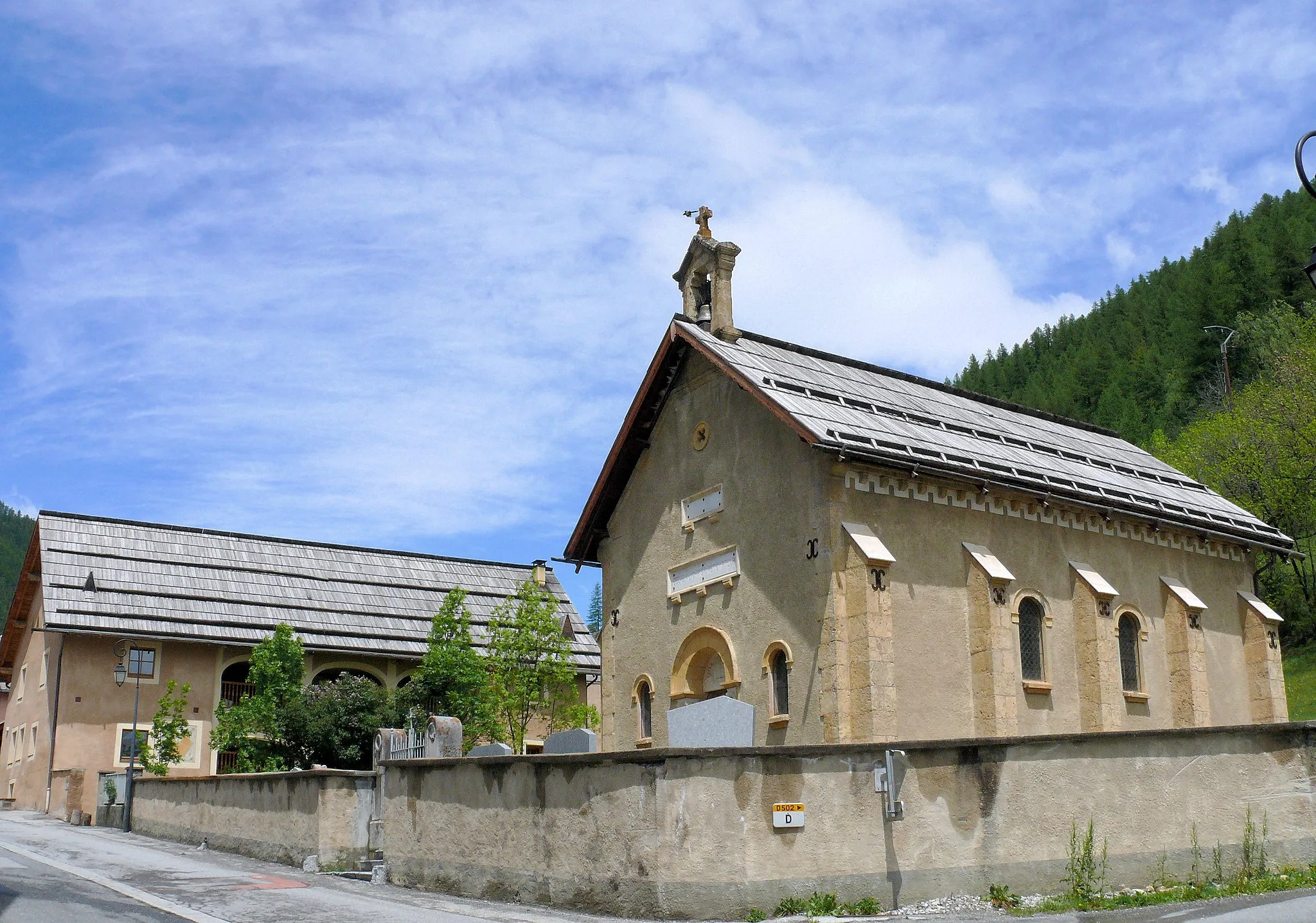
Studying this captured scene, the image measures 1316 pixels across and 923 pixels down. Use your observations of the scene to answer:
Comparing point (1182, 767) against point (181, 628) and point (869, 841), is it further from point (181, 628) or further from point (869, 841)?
point (181, 628)

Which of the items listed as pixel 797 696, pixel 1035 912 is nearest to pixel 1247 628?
pixel 797 696

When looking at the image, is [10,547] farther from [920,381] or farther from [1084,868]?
[1084,868]

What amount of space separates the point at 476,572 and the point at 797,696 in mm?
33682

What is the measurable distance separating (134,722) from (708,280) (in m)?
22.7

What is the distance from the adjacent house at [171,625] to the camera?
1545 inches

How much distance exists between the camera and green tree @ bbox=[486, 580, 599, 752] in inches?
1460

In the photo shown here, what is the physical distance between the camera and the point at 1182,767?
1534 cm

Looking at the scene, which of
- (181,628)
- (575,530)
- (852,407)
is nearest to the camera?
(852,407)

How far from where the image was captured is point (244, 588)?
45.1 metres

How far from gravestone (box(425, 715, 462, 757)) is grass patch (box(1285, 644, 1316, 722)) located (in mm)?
27585

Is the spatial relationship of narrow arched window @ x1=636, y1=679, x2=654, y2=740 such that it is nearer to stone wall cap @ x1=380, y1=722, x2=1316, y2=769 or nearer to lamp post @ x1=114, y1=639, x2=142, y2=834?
stone wall cap @ x1=380, y1=722, x2=1316, y2=769

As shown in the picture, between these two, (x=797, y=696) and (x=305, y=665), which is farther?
(x=305, y=665)

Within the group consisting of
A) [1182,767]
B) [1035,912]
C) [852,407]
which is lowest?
[1035,912]


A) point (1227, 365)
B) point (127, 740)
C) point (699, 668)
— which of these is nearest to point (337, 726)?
point (127, 740)
